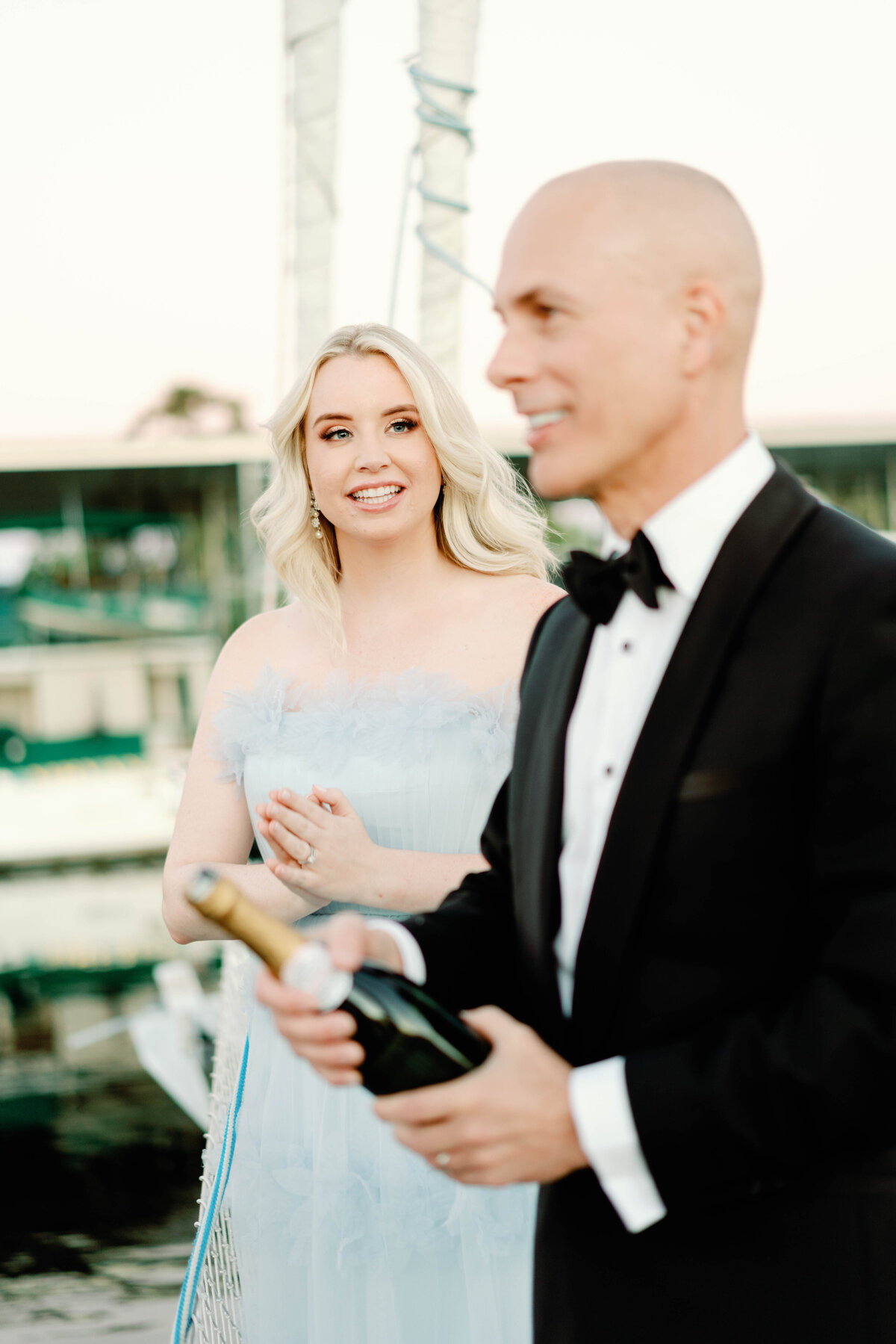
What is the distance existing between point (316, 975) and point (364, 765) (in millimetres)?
1358

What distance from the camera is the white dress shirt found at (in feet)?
3.22

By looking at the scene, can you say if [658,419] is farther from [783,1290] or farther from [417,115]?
[417,115]

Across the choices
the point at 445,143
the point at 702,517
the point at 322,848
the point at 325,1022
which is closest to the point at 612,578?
the point at 702,517

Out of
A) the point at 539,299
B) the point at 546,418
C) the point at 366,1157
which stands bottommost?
the point at 366,1157

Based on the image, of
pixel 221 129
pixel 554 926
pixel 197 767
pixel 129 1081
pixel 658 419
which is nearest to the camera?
pixel 658 419

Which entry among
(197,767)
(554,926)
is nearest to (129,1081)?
(197,767)

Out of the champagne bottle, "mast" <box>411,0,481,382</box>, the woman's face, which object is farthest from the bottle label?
"mast" <box>411,0,481,382</box>

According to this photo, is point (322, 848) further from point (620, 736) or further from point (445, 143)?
point (445, 143)

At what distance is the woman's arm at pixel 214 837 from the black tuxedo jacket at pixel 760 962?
1.21 m

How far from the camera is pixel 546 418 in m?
1.07

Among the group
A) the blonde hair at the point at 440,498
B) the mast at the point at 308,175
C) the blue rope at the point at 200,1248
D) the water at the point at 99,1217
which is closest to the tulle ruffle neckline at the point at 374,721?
the blonde hair at the point at 440,498

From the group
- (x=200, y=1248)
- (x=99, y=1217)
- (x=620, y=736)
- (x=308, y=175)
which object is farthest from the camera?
(x=99, y=1217)

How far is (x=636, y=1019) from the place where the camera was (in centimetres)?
104

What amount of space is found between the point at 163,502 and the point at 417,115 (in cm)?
1297
